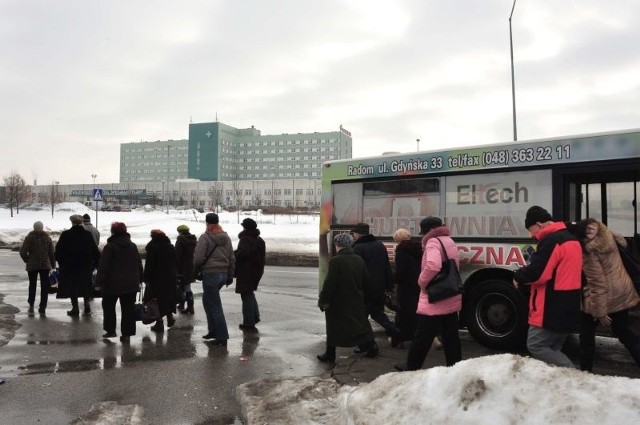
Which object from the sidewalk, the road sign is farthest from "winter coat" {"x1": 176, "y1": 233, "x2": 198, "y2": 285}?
the road sign

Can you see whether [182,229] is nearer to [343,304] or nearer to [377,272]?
[377,272]

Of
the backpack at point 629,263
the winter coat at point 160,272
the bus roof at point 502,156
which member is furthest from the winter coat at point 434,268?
the winter coat at point 160,272

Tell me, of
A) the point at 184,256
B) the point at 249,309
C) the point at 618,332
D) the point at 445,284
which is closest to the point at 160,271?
the point at 249,309

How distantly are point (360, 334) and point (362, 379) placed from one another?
0.59 metres

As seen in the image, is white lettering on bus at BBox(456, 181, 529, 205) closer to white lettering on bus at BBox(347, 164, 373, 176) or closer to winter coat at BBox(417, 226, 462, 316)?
white lettering on bus at BBox(347, 164, 373, 176)

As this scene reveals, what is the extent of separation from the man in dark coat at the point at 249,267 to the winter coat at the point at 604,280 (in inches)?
182

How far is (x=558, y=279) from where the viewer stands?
434 cm

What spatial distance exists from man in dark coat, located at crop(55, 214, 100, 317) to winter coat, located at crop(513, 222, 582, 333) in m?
7.56

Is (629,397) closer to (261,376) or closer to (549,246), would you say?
(549,246)

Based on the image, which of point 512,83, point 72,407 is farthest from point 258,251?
point 512,83

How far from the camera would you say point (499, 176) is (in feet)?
23.1

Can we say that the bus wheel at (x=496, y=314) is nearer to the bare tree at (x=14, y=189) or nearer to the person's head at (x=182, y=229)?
the person's head at (x=182, y=229)

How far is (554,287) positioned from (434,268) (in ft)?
3.70

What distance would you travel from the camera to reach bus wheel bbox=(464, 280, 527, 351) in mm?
6637
